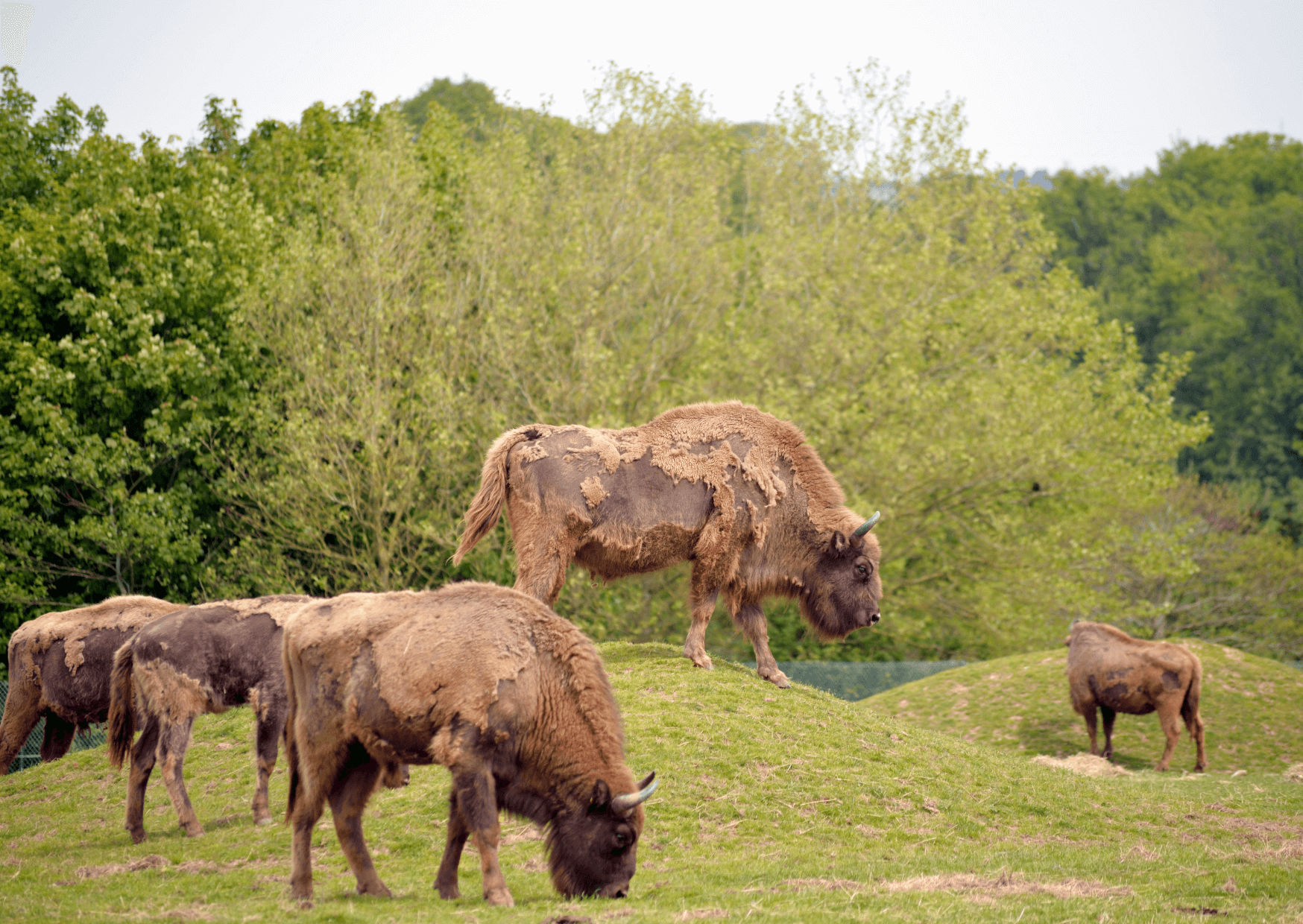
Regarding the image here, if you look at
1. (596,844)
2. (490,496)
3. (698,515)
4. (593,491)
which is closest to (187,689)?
(490,496)

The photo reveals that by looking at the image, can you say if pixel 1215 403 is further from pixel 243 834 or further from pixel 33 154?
pixel 243 834

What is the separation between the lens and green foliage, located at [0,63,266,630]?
24203 millimetres

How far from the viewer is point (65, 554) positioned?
25812 mm

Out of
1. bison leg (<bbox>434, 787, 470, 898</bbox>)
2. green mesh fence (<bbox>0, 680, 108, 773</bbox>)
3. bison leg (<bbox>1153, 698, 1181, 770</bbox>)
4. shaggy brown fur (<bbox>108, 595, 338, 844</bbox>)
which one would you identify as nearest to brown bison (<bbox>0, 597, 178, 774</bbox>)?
shaggy brown fur (<bbox>108, 595, 338, 844</bbox>)

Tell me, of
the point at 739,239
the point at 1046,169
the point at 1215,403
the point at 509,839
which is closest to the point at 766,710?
the point at 509,839

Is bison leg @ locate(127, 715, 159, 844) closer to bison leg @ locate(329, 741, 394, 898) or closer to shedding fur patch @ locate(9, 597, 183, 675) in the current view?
shedding fur patch @ locate(9, 597, 183, 675)

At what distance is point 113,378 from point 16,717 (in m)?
12.3

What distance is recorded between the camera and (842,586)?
1461 centimetres

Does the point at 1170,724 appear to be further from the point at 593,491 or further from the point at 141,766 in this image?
the point at 141,766

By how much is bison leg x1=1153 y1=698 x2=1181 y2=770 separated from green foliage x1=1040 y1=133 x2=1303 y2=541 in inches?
1424

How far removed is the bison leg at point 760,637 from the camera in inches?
579

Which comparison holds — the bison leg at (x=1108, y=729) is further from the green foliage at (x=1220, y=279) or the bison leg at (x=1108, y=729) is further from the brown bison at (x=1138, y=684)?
the green foliage at (x=1220, y=279)

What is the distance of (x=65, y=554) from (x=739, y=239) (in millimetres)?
21826

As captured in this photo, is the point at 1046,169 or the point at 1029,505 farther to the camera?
the point at 1046,169
